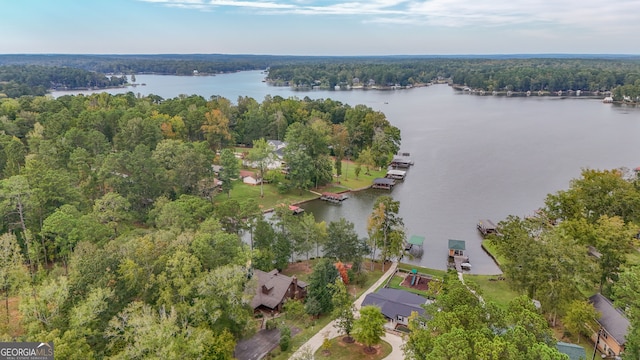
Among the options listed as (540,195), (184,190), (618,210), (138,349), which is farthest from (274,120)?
(138,349)

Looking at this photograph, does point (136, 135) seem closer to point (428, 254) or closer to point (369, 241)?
point (369, 241)

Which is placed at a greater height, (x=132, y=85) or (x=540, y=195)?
(x=132, y=85)

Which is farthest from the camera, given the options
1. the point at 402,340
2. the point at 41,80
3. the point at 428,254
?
the point at 41,80

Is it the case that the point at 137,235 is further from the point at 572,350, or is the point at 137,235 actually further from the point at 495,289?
the point at 572,350

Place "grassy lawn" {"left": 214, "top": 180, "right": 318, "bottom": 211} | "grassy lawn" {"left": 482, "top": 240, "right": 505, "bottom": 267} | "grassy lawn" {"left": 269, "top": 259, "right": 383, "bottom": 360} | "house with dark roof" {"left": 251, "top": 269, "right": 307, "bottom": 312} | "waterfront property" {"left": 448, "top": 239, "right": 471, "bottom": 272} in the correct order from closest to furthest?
"grassy lawn" {"left": 269, "top": 259, "right": 383, "bottom": 360} < "house with dark roof" {"left": 251, "top": 269, "right": 307, "bottom": 312} < "waterfront property" {"left": 448, "top": 239, "right": 471, "bottom": 272} < "grassy lawn" {"left": 482, "top": 240, "right": 505, "bottom": 267} < "grassy lawn" {"left": 214, "top": 180, "right": 318, "bottom": 211}

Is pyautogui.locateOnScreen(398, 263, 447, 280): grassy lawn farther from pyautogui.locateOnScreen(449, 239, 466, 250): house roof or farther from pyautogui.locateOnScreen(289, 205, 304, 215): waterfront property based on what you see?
pyautogui.locateOnScreen(289, 205, 304, 215): waterfront property

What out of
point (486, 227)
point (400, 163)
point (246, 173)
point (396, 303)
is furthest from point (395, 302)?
point (400, 163)

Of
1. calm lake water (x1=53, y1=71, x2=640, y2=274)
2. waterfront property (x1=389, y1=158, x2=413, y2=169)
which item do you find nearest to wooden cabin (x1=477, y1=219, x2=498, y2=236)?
calm lake water (x1=53, y1=71, x2=640, y2=274)
